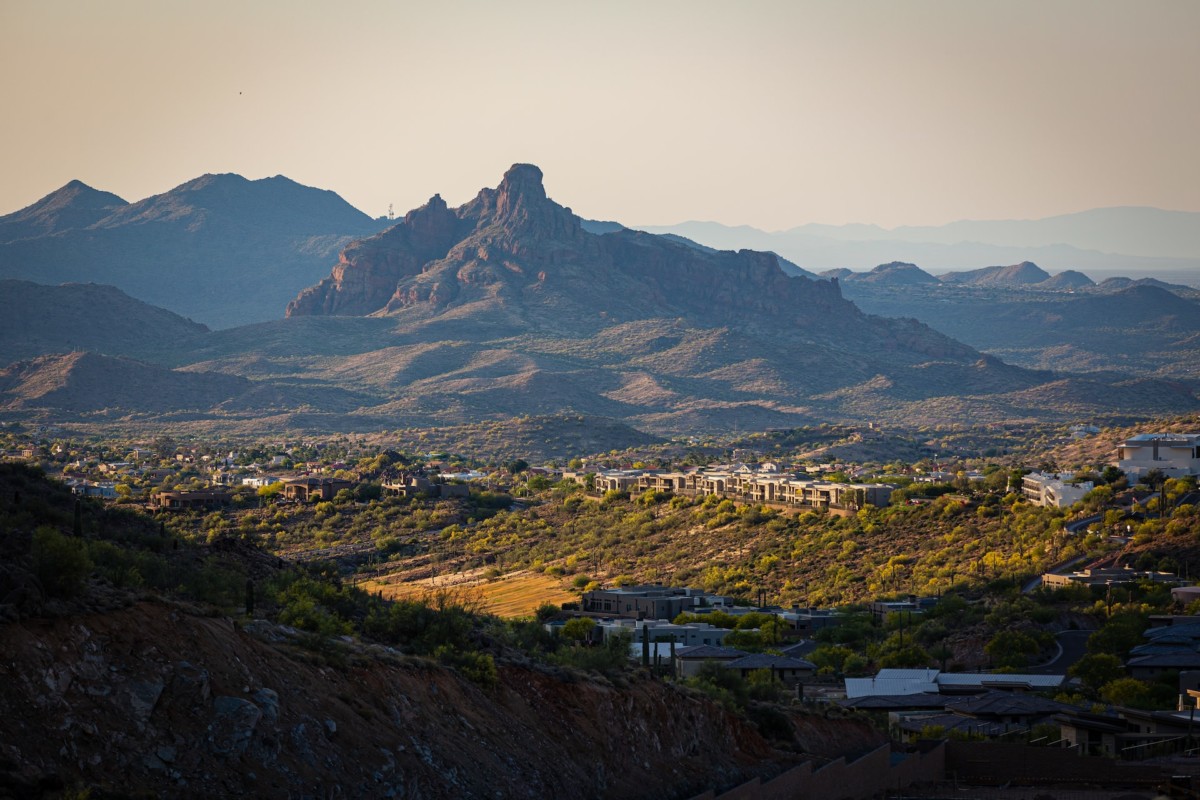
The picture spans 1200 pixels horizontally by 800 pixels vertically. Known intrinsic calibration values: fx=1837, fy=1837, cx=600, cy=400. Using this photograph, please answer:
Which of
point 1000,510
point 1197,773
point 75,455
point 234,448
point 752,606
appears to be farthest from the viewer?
point 234,448

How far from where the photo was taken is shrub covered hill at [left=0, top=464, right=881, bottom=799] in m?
17.0

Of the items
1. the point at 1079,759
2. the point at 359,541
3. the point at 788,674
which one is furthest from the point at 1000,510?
the point at 1079,759

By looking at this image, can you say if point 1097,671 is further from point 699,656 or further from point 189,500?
point 189,500

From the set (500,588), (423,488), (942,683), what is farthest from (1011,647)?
(423,488)

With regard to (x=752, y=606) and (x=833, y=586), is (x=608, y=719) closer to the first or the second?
(x=752, y=606)

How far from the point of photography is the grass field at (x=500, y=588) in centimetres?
6638

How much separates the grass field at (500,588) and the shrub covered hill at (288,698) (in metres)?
35.2

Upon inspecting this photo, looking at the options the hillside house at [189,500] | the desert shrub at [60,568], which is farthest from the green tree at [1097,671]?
the hillside house at [189,500]

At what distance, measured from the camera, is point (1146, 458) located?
96.0m

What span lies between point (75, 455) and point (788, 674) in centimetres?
10211

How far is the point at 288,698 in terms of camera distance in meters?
19.6

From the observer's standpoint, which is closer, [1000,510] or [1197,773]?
[1197,773]

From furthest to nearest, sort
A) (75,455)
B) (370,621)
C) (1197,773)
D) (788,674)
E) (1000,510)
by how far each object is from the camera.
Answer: (75,455) < (1000,510) < (788,674) < (1197,773) < (370,621)

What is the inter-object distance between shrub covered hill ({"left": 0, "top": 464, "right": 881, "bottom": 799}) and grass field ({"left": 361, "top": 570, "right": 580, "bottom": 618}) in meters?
35.2
